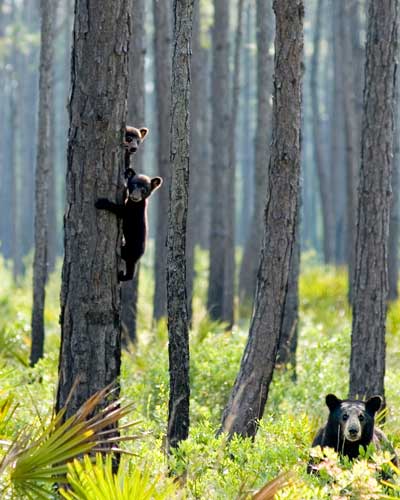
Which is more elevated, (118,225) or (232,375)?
(118,225)

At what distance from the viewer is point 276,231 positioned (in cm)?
927

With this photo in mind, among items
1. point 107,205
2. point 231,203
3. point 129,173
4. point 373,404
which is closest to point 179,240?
point 129,173

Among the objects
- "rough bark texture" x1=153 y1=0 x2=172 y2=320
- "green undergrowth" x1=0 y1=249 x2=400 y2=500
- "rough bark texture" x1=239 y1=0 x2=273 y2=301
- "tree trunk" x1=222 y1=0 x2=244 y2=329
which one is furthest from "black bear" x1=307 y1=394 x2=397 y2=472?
"tree trunk" x1=222 y1=0 x2=244 y2=329

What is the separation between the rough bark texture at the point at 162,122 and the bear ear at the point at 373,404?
8.32 meters

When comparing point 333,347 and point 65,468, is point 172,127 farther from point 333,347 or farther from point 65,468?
point 333,347

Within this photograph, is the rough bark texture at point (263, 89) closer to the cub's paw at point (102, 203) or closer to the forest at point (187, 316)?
the forest at point (187, 316)

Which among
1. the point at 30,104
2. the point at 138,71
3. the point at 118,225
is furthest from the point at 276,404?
the point at 30,104

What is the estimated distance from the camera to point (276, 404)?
11641 millimetres

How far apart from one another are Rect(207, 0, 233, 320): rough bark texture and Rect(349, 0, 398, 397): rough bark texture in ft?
29.5

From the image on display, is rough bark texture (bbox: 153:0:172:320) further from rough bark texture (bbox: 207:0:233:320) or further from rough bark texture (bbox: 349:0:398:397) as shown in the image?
rough bark texture (bbox: 349:0:398:397)

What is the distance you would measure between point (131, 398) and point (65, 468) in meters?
5.16

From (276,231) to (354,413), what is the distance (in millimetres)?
2011

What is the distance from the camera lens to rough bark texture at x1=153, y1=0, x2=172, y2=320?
642 inches

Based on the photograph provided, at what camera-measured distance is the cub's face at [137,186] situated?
8570mm
